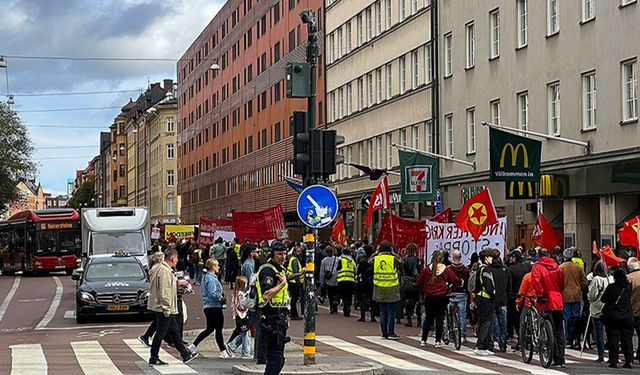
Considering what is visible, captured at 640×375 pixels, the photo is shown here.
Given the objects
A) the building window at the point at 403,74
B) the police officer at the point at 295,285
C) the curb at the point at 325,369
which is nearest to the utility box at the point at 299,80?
the curb at the point at 325,369

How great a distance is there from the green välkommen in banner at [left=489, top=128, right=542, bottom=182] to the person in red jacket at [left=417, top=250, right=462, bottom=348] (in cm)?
1130

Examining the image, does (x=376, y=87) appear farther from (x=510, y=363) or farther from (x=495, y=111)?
(x=510, y=363)

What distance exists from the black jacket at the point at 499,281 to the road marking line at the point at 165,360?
528cm

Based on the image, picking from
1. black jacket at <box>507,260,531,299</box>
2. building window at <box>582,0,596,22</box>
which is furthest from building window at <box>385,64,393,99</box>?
black jacket at <box>507,260,531,299</box>

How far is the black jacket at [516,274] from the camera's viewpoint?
21828 millimetres

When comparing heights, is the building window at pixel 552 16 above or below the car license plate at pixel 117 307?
above

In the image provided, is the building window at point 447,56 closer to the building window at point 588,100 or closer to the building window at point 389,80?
the building window at point 389,80

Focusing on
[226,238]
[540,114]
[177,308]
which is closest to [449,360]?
[177,308]

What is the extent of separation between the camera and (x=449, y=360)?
19484 millimetres

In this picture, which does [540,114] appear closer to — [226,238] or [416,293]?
[416,293]

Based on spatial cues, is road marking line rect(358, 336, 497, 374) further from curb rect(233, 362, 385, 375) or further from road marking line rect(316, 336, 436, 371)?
curb rect(233, 362, 385, 375)

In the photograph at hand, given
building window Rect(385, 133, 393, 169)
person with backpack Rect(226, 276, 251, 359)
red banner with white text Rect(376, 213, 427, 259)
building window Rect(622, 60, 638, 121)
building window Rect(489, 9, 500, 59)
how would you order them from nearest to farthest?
person with backpack Rect(226, 276, 251, 359), red banner with white text Rect(376, 213, 427, 259), building window Rect(622, 60, 638, 121), building window Rect(489, 9, 500, 59), building window Rect(385, 133, 393, 169)

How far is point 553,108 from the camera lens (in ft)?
119

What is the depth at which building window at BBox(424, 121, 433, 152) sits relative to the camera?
47531 mm
